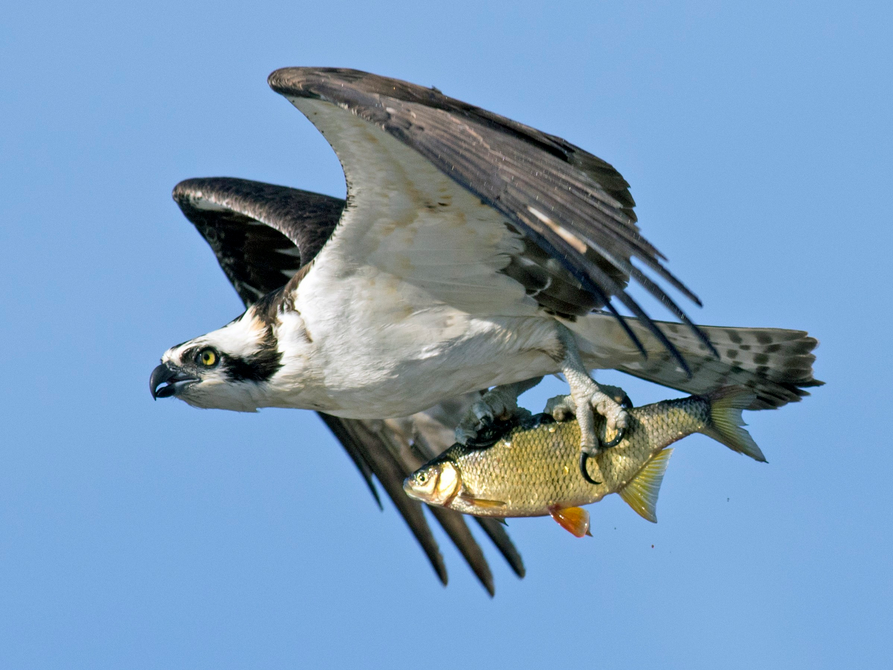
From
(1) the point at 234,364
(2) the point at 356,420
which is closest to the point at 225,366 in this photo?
(1) the point at 234,364

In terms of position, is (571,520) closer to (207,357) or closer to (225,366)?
(225,366)

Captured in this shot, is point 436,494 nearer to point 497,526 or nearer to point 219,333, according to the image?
point 219,333

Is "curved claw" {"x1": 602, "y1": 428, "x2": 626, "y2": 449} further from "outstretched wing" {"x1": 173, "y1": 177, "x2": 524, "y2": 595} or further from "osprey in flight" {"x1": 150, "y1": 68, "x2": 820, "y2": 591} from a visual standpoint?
"outstretched wing" {"x1": 173, "y1": 177, "x2": 524, "y2": 595}

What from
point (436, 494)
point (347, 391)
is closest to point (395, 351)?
point (347, 391)

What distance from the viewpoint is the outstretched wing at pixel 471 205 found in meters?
5.78

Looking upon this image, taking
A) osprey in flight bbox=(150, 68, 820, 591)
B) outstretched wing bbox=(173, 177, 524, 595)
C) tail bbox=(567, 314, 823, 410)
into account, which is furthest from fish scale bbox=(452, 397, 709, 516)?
outstretched wing bbox=(173, 177, 524, 595)

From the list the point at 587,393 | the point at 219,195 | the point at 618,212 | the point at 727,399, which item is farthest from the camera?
the point at 219,195

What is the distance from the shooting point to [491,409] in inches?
303

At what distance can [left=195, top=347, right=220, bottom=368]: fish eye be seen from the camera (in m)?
7.59

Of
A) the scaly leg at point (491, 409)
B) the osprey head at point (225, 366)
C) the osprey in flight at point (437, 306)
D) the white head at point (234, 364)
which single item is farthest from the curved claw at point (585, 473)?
the osprey head at point (225, 366)

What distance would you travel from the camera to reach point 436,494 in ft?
22.4

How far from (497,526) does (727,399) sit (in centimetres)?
356

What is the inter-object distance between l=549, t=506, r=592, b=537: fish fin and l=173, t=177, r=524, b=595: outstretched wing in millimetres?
2999

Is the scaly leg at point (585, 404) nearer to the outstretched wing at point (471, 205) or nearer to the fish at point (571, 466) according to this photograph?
the fish at point (571, 466)
